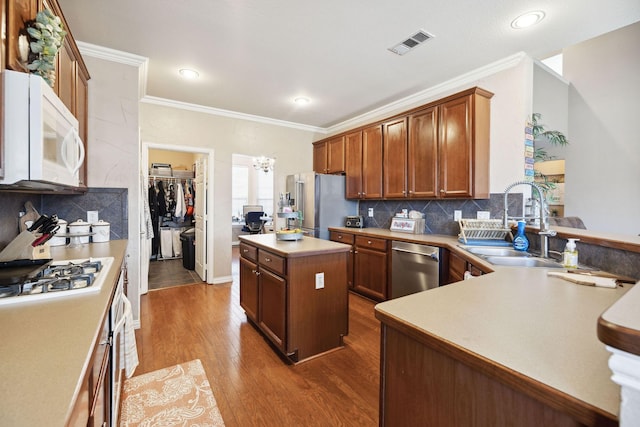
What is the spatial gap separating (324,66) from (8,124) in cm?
267

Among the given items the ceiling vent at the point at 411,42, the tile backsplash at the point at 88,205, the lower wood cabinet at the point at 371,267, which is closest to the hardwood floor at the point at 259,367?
the lower wood cabinet at the point at 371,267

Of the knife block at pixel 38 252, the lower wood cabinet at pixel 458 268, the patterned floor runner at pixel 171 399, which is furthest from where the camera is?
the lower wood cabinet at pixel 458 268

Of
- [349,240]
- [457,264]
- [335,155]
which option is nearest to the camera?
[457,264]

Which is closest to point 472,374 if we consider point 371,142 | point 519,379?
point 519,379

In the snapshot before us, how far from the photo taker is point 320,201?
4305mm

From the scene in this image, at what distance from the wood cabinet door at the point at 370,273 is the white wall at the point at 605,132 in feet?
12.5

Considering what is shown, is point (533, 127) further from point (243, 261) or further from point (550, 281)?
point (243, 261)

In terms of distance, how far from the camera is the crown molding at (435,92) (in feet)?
9.43

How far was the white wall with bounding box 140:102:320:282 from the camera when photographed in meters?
3.95

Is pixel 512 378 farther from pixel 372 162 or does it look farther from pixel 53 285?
pixel 372 162

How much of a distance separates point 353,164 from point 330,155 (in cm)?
63

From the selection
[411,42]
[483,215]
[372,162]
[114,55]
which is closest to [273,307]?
[483,215]

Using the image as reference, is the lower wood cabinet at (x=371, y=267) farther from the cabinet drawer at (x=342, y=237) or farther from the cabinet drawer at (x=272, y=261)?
the cabinet drawer at (x=272, y=261)

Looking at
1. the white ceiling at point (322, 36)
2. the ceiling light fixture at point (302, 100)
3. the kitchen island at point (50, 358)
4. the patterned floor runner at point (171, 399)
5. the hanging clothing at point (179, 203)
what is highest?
the ceiling light fixture at point (302, 100)
